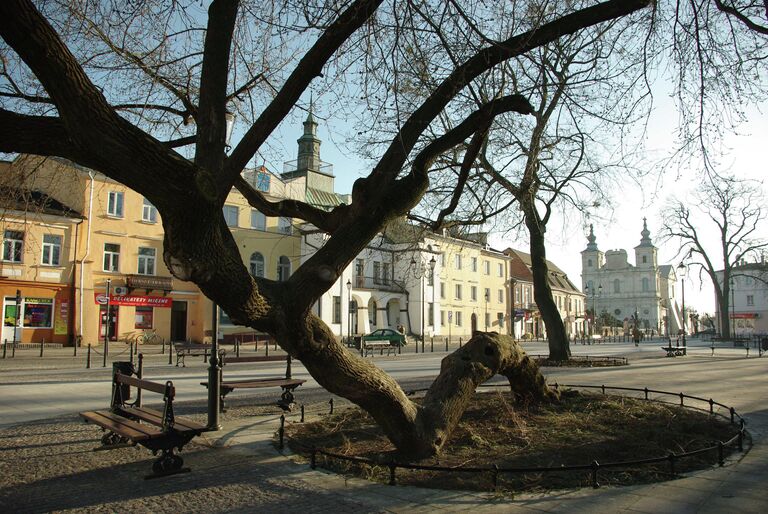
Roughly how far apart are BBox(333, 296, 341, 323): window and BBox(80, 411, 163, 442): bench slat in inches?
1470

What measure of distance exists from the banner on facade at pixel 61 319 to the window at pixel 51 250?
90.6 inches

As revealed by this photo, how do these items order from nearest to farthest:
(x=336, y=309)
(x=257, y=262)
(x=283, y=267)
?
(x=257, y=262) < (x=283, y=267) < (x=336, y=309)

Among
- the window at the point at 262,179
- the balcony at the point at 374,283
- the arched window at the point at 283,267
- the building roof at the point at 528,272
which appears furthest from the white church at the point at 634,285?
the window at the point at 262,179

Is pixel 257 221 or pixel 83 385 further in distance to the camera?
pixel 257 221

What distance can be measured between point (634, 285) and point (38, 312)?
368 ft

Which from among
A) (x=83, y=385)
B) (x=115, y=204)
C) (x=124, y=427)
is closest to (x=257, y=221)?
(x=115, y=204)

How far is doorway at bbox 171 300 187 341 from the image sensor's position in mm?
37469

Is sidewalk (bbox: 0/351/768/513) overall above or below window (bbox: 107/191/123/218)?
below

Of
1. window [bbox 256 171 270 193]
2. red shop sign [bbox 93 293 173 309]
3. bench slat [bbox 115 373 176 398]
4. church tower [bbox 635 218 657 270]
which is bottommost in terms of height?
bench slat [bbox 115 373 176 398]

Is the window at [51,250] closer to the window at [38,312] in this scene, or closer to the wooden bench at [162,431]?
the window at [38,312]

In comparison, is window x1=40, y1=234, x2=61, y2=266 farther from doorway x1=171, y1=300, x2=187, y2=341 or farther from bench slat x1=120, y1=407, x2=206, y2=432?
bench slat x1=120, y1=407, x2=206, y2=432

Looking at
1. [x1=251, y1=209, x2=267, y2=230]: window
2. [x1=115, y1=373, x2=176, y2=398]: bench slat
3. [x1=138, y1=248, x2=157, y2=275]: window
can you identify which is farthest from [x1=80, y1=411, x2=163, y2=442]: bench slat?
[x1=251, y1=209, x2=267, y2=230]: window

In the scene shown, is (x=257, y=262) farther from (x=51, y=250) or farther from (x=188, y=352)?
(x=188, y=352)

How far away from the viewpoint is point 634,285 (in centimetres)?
11800
